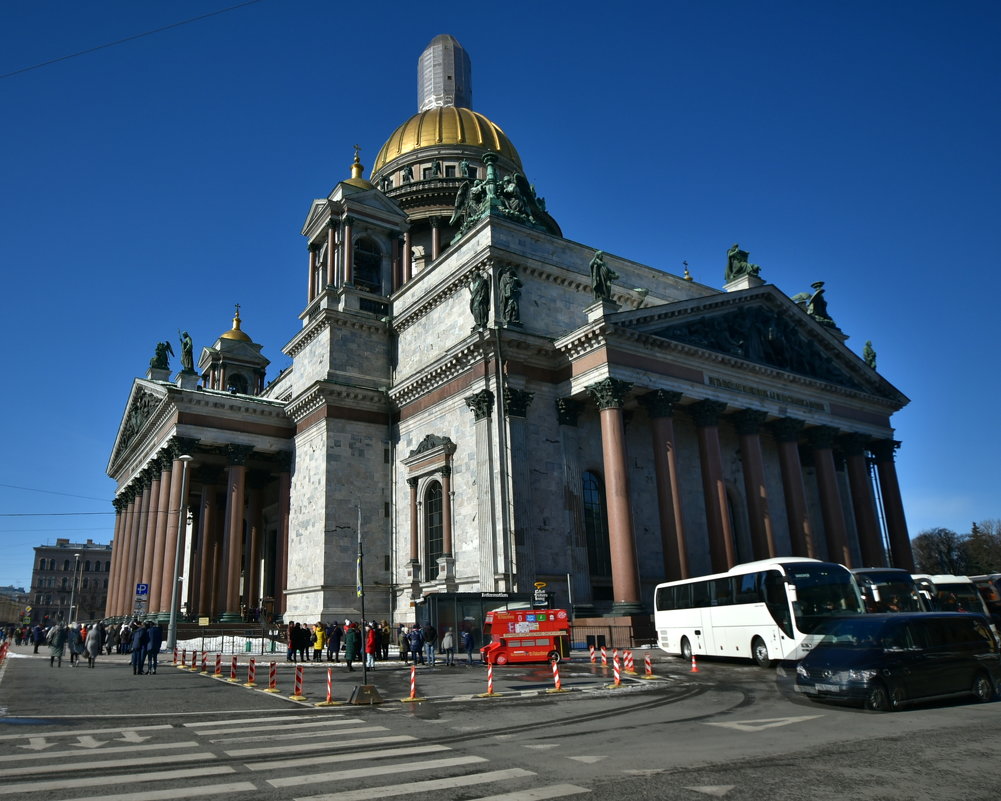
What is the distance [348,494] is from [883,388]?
30.1 metres

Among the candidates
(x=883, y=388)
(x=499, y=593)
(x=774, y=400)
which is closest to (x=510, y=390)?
(x=499, y=593)

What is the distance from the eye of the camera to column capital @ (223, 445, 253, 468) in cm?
4131

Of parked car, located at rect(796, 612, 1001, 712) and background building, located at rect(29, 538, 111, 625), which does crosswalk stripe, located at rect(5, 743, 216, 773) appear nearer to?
parked car, located at rect(796, 612, 1001, 712)

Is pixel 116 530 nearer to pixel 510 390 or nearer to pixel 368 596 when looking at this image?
pixel 368 596

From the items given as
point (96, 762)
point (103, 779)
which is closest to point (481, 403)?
point (96, 762)

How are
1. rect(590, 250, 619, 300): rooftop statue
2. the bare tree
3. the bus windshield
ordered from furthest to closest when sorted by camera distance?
1. the bare tree
2. rect(590, 250, 619, 300): rooftop statue
3. the bus windshield

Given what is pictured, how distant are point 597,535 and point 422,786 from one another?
26.6m

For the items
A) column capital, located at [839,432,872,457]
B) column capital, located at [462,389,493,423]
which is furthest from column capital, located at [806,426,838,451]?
column capital, located at [462,389,493,423]

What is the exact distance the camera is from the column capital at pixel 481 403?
105 ft

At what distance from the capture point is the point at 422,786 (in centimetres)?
797

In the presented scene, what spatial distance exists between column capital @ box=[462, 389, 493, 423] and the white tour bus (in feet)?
37.2

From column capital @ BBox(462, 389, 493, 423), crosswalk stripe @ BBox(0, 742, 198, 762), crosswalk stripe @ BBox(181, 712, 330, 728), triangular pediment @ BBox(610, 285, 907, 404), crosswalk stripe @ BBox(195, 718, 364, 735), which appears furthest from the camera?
triangular pediment @ BBox(610, 285, 907, 404)

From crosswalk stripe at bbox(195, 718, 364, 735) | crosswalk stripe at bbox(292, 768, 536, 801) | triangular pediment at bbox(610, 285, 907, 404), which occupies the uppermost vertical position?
triangular pediment at bbox(610, 285, 907, 404)

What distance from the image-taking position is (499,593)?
94.8ft
